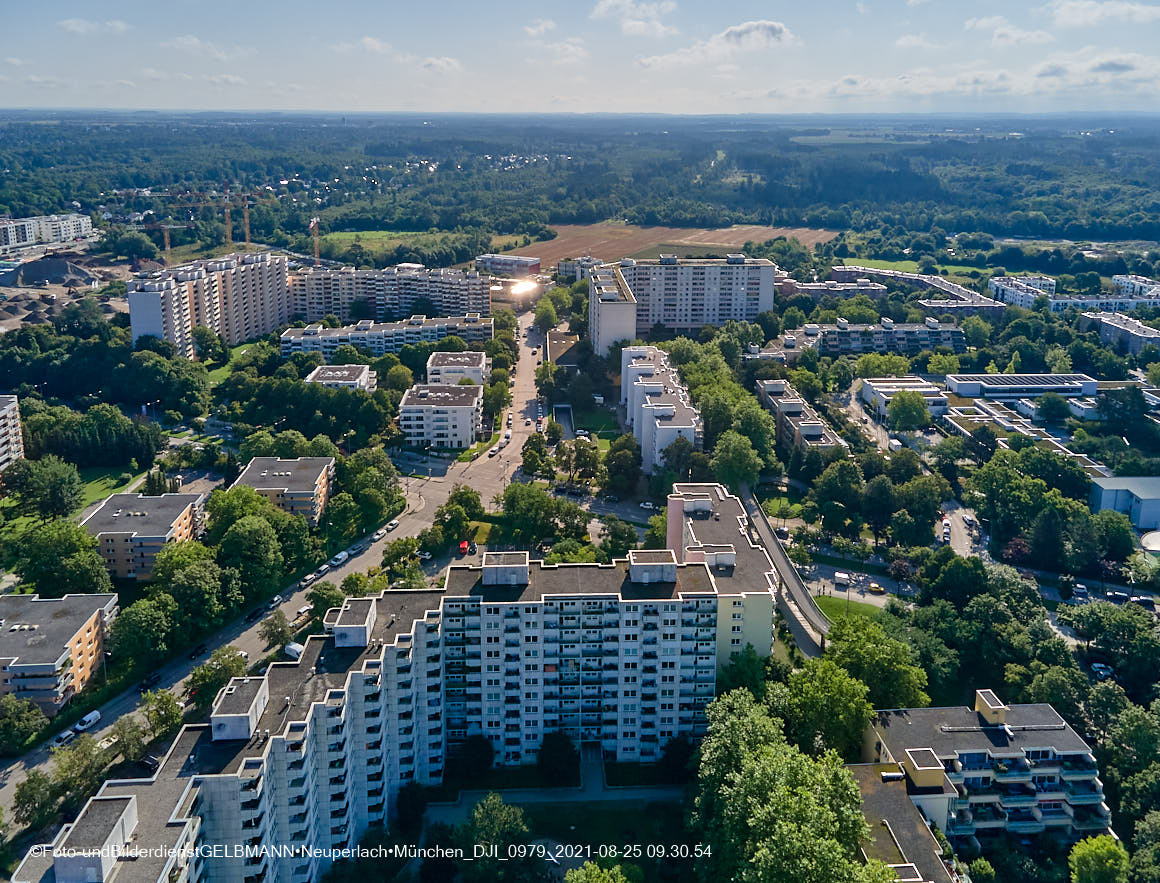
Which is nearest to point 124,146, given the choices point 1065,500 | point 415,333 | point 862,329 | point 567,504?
point 415,333

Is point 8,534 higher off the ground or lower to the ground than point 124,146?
lower

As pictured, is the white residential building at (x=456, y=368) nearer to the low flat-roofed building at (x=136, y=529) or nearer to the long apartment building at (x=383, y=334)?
the long apartment building at (x=383, y=334)

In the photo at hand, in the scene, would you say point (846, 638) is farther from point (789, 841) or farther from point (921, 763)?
point (789, 841)

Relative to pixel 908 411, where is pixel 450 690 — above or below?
below

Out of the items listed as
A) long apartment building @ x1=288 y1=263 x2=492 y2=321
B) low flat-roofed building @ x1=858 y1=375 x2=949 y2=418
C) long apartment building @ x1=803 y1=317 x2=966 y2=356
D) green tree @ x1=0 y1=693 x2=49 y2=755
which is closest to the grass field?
long apartment building @ x1=288 y1=263 x2=492 y2=321

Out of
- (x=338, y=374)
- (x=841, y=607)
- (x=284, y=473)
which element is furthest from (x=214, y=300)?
(x=841, y=607)

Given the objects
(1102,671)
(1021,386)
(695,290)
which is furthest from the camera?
(695,290)

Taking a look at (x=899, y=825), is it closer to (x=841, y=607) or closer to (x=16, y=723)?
(x=841, y=607)
